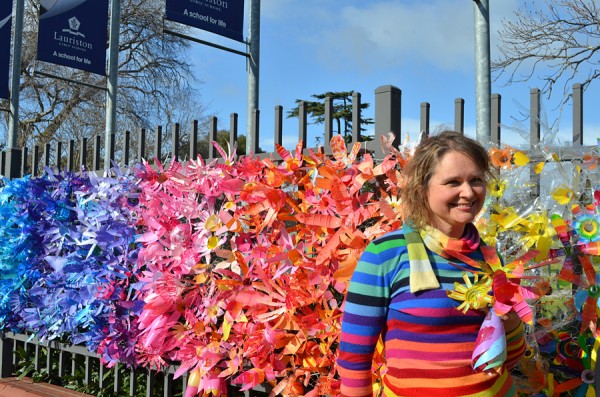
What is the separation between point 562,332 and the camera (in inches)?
95.7

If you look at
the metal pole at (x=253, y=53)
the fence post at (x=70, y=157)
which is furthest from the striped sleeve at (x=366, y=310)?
the metal pole at (x=253, y=53)

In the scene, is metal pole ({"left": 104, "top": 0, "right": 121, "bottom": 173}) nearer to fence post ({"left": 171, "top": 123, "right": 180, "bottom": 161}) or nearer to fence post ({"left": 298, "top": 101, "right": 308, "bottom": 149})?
fence post ({"left": 171, "top": 123, "right": 180, "bottom": 161})

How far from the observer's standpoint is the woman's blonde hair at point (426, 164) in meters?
1.79

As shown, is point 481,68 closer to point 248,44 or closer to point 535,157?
point 535,157

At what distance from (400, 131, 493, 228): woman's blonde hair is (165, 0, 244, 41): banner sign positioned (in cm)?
494

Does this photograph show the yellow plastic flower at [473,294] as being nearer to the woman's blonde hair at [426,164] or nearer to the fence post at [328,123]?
the woman's blonde hair at [426,164]

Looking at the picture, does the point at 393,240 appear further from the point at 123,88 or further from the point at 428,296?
the point at 123,88

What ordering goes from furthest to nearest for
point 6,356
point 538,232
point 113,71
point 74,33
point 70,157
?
point 113,71 → point 74,33 → point 6,356 → point 70,157 → point 538,232

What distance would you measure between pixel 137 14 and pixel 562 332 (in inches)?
928

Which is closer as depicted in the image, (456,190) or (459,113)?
(456,190)

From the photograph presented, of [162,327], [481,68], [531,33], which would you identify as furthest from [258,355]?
[531,33]

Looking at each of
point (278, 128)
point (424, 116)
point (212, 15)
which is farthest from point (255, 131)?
point (212, 15)

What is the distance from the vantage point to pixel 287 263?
274 centimetres

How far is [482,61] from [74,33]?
22.1 ft
